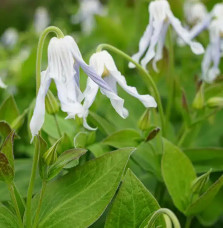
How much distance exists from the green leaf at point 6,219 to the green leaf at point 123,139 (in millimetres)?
208

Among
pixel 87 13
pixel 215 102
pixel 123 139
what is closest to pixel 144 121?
pixel 123 139

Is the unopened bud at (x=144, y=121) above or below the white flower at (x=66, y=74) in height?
below

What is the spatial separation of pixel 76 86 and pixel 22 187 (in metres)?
0.28

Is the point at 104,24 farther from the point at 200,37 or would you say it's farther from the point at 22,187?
the point at 22,187

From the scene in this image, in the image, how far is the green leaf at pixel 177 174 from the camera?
2.68 ft

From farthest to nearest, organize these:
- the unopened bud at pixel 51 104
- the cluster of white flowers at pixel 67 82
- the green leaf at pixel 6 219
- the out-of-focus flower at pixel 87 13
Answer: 1. the out-of-focus flower at pixel 87 13
2. the unopened bud at pixel 51 104
3. the green leaf at pixel 6 219
4. the cluster of white flowers at pixel 67 82

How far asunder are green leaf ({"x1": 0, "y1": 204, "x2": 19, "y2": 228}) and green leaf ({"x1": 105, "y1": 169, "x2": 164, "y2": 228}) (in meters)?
0.13

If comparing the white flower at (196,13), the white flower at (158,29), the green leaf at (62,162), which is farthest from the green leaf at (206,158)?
the white flower at (196,13)

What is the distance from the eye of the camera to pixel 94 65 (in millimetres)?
719

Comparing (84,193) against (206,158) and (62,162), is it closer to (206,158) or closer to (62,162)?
(62,162)

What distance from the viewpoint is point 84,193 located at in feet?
2.36

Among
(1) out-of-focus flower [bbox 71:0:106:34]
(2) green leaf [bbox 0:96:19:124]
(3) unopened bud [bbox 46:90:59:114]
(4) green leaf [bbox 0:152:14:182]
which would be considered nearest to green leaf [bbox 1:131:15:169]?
(4) green leaf [bbox 0:152:14:182]

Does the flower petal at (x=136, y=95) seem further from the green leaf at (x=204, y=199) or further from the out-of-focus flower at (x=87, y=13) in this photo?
the out-of-focus flower at (x=87, y=13)

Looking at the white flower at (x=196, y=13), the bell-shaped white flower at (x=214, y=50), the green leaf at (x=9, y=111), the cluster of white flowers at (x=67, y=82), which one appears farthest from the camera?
the white flower at (x=196, y=13)
